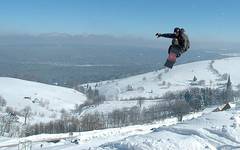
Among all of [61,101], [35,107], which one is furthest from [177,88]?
[35,107]

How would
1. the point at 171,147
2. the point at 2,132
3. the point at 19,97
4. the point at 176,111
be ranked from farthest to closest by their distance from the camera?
1. the point at 19,97
2. the point at 176,111
3. the point at 2,132
4. the point at 171,147

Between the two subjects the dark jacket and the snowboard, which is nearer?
the dark jacket

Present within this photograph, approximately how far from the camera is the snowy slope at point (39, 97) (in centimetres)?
15700

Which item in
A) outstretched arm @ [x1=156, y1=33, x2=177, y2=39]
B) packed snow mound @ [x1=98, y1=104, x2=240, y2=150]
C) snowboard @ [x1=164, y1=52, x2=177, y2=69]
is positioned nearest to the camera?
outstretched arm @ [x1=156, y1=33, x2=177, y2=39]

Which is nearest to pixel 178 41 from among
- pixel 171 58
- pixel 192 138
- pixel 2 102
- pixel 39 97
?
pixel 171 58

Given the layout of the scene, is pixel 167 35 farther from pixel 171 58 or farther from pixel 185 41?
pixel 171 58

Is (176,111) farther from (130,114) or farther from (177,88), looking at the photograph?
(177,88)

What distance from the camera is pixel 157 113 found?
119m

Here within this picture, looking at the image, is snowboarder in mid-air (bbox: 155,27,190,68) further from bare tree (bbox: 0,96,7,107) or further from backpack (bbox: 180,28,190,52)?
bare tree (bbox: 0,96,7,107)

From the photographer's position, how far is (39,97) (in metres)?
176

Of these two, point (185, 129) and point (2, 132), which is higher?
point (185, 129)

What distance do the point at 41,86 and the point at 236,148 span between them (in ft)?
618

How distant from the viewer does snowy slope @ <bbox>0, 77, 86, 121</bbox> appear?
157 meters

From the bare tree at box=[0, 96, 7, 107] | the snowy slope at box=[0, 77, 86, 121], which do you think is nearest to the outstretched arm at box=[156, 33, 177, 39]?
the snowy slope at box=[0, 77, 86, 121]
